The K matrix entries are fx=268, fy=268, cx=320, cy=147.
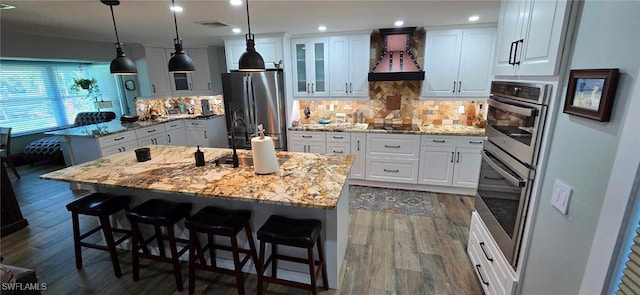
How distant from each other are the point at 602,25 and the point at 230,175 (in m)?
2.20

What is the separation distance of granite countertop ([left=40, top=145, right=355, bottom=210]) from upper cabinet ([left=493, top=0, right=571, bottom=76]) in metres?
1.29

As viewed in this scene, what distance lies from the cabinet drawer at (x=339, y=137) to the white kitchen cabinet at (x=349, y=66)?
0.59m

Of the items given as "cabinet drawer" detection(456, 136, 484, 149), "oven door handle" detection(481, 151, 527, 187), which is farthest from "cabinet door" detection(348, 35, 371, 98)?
"oven door handle" detection(481, 151, 527, 187)

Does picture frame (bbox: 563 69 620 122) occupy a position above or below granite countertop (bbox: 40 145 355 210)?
above

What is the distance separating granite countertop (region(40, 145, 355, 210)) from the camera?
5.67 ft

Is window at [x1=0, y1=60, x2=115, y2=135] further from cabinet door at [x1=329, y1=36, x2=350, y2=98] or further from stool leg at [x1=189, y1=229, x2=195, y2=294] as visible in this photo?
stool leg at [x1=189, y1=229, x2=195, y2=294]

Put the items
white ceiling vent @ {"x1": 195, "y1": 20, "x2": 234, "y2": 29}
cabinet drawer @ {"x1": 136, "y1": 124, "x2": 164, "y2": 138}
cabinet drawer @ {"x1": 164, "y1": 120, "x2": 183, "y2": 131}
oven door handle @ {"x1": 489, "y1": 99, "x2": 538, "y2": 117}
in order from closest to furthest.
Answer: oven door handle @ {"x1": 489, "y1": 99, "x2": 538, "y2": 117} → white ceiling vent @ {"x1": 195, "y1": 20, "x2": 234, "y2": 29} → cabinet drawer @ {"x1": 136, "y1": 124, "x2": 164, "y2": 138} → cabinet drawer @ {"x1": 164, "y1": 120, "x2": 183, "y2": 131}

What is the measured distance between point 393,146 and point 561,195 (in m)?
2.62

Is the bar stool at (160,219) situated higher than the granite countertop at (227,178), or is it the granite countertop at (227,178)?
the granite countertop at (227,178)

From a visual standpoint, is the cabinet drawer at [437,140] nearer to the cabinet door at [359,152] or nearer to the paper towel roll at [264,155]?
the cabinet door at [359,152]

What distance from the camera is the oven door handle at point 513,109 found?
1.41 meters

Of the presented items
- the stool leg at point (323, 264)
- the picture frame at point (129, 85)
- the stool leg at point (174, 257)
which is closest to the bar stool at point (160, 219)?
the stool leg at point (174, 257)

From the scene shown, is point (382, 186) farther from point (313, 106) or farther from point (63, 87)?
point (63, 87)

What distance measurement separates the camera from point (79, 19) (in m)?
2.95
